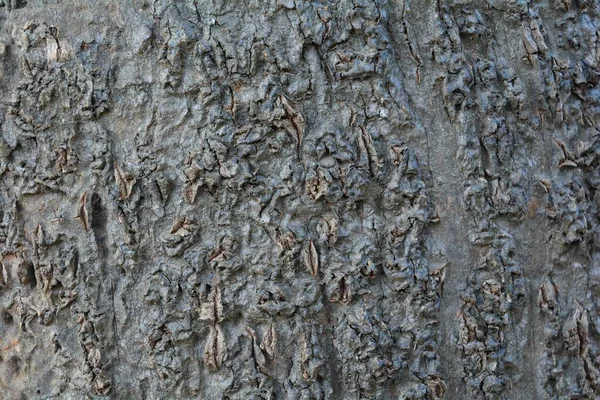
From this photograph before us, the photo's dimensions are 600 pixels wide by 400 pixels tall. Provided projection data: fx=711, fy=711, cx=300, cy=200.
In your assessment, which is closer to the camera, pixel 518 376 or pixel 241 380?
pixel 241 380

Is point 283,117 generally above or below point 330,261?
above

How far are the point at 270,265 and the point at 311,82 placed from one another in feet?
1.13

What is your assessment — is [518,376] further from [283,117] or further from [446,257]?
[283,117]

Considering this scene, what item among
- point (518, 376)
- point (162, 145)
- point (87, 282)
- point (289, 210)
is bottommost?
point (518, 376)

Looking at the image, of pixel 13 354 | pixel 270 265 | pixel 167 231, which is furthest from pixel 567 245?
pixel 13 354

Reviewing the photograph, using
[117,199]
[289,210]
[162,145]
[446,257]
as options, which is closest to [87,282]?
[117,199]

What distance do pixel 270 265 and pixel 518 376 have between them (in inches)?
21.8

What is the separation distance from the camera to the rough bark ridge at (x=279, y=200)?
130 cm

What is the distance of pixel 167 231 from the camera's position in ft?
4.34

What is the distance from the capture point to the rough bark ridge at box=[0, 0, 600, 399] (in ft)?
4.27

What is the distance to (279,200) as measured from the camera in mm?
1298

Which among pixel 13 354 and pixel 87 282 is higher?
pixel 87 282

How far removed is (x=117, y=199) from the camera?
133cm

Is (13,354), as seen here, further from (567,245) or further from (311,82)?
(567,245)
